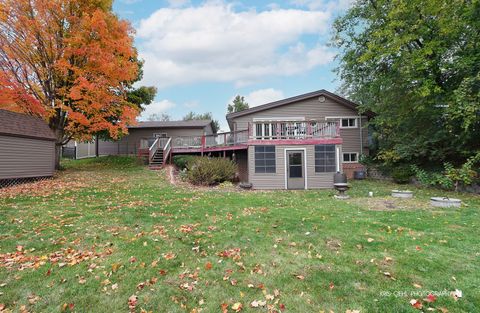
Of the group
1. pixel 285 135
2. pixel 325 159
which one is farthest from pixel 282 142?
pixel 325 159

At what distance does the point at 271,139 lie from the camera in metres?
13.1

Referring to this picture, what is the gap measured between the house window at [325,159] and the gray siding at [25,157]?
13376mm

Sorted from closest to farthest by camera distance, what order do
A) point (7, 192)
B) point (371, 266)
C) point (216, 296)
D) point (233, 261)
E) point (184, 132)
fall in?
point (216, 296) < point (371, 266) < point (233, 261) < point (7, 192) < point (184, 132)

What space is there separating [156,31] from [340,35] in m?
12.4

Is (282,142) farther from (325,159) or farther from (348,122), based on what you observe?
(348,122)

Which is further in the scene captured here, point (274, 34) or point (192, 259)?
point (274, 34)

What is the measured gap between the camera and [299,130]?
523 inches

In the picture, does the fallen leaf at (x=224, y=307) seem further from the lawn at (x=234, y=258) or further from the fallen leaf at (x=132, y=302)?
the fallen leaf at (x=132, y=302)

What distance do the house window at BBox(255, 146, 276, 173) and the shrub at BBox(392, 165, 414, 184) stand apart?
754 cm

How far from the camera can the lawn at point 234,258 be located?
295cm

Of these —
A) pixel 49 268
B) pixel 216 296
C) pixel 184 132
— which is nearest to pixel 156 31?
pixel 184 132

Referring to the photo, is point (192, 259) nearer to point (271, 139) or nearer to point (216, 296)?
point (216, 296)

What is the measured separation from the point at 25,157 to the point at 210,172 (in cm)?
815

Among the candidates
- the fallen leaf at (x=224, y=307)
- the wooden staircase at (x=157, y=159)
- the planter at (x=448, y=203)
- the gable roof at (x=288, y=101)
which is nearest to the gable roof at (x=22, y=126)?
the wooden staircase at (x=157, y=159)
